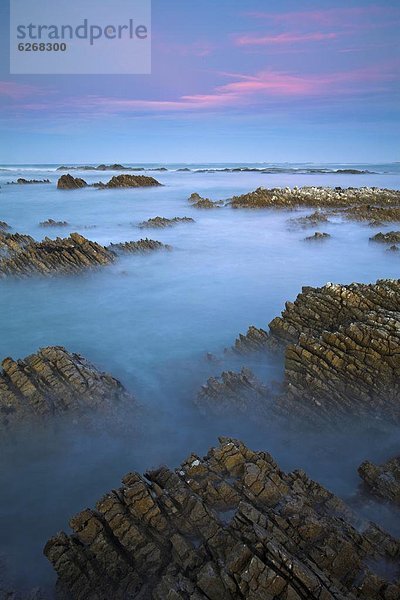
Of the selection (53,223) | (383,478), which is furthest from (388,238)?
(53,223)

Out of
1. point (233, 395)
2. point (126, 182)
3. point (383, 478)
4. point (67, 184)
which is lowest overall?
point (383, 478)

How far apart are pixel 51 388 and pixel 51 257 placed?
11415 mm

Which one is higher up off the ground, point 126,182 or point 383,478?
point 126,182

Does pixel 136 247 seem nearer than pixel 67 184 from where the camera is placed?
Yes

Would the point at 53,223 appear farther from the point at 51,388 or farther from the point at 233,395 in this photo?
the point at 233,395

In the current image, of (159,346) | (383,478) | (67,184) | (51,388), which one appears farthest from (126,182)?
(383,478)

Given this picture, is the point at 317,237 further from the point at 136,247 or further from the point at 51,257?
the point at 51,257

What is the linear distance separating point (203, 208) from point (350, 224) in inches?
590

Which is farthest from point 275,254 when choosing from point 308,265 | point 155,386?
point 155,386

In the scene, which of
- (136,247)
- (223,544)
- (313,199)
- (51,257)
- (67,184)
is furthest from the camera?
(67,184)

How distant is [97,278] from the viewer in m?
18.1

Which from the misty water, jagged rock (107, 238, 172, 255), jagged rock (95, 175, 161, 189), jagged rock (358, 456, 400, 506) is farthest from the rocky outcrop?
jagged rock (95, 175, 161, 189)

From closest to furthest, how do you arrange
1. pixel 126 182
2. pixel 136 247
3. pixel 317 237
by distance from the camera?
pixel 136 247 < pixel 317 237 < pixel 126 182

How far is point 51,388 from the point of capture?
28.4ft
